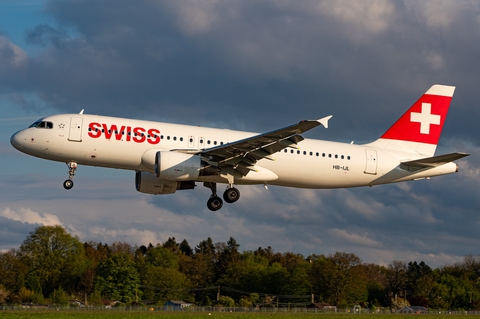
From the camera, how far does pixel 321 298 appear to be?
94.8 m

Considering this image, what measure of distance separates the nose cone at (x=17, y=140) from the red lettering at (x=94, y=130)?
428cm

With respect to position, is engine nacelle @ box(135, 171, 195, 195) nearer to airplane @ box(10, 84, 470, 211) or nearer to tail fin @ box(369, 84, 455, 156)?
airplane @ box(10, 84, 470, 211)

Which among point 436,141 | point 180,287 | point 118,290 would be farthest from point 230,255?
point 436,141

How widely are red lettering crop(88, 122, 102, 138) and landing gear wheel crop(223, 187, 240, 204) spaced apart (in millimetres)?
8830

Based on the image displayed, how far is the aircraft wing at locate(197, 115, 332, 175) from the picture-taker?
3938 cm

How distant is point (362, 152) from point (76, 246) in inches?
3226

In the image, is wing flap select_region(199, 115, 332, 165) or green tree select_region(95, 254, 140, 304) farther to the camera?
green tree select_region(95, 254, 140, 304)

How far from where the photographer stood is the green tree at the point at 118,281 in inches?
3996

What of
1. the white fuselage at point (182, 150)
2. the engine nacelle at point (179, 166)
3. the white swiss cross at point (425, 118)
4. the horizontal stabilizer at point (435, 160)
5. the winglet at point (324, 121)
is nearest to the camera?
the winglet at point (324, 121)

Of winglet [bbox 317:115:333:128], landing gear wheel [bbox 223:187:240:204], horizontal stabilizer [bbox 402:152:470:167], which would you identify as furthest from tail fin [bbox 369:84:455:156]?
winglet [bbox 317:115:333:128]

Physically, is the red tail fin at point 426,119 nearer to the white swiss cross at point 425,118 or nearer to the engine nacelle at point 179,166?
the white swiss cross at point 425,118

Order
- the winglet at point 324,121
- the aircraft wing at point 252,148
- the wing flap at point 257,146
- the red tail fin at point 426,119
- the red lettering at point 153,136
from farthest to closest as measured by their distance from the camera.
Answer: the red tail fin at point 426,119 < the red lettering at point 153,136 < the aircraft wing at point 252,148 < the wing flap at point 257,146 < the winglet at point 324,121

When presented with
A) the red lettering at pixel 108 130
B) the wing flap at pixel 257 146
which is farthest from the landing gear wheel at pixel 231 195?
the red lettering at pixel 108 130

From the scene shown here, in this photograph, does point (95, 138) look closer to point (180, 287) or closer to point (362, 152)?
point (362, 152)
